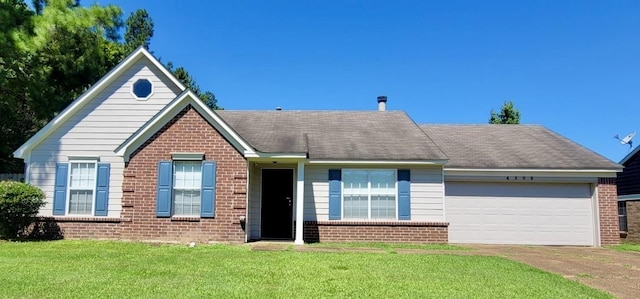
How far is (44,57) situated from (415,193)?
16546mm

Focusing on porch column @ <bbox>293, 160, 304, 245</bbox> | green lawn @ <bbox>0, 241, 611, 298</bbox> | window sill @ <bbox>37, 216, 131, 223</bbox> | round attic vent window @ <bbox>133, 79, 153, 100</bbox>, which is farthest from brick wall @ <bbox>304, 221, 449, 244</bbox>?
round attic vent window @ <bbox>133, 79, 153, 100</bbox>

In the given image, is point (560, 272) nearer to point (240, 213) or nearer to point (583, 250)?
point (583, 250)

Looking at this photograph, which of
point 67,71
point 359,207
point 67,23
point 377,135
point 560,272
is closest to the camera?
point 560,272

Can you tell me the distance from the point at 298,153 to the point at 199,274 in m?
5.41

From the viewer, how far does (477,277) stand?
24.7 ft

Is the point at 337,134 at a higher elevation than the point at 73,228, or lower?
higher

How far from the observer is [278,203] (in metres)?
13.9

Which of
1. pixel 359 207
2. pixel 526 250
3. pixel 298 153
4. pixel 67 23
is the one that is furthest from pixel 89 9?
pixel 526 250

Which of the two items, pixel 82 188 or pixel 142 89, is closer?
pixel 82 188

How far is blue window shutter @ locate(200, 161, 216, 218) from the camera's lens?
11.9m

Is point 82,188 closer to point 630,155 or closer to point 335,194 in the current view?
point 335,194

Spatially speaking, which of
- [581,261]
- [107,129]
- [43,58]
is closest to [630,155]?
[581,261]

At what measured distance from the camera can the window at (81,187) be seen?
511 inches

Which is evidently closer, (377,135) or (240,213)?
(240,213)
